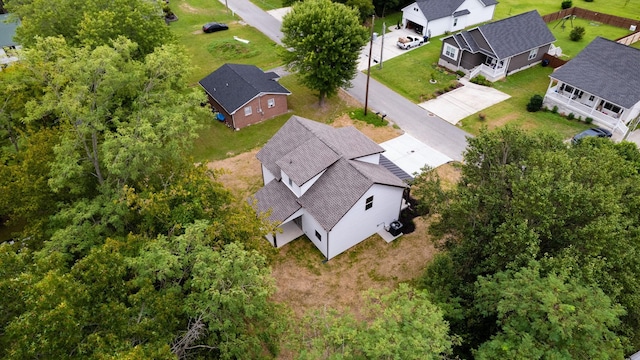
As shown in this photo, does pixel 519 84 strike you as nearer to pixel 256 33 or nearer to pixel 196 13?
pixel 256 33

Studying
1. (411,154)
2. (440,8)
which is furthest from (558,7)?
(411,154)

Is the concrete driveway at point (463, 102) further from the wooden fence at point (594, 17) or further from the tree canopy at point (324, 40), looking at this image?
the wooden fence at point (594, 17)

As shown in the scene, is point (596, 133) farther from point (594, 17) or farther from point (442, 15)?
point (594, 17)

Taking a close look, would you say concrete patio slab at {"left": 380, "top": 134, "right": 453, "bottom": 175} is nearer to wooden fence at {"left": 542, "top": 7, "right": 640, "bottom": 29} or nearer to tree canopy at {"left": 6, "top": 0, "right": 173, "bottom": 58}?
tree canopy at {"left": 6, "top": 0, "right": 173, "bottom": 58}

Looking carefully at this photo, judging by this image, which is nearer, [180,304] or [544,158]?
[180,304]

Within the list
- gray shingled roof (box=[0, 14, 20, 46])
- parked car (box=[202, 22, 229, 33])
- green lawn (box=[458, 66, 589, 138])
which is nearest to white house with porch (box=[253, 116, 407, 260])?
green lawn (box=[458, 66, 589, 138])

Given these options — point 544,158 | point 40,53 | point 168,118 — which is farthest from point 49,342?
point 544,158

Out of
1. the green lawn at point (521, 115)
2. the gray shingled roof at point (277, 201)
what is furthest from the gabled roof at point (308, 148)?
the green lawn at point (521, 115)
